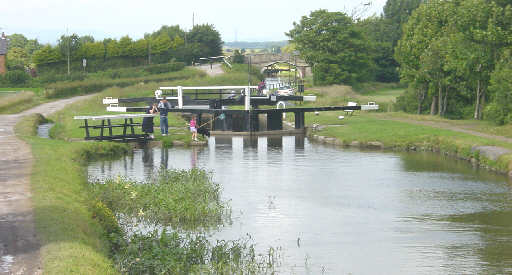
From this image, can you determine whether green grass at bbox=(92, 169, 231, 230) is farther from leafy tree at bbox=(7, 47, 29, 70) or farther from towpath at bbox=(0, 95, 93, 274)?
leafy tree at bbox=(7, 47, 29, 70)

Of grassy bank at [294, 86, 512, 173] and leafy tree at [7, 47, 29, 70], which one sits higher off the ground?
leafy tree at [7, 47, 29, 70]

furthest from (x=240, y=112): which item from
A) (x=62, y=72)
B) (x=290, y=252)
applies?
(x=62, y=72)

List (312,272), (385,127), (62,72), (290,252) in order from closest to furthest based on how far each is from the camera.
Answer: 1. (312,272)
2. (290,252)
3. (385,127)
4. (62,72)

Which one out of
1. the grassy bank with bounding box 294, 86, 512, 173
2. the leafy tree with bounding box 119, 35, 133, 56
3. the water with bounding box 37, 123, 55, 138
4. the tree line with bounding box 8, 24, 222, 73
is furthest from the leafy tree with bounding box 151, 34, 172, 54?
the water with bounding box 37, 123, 55, 138

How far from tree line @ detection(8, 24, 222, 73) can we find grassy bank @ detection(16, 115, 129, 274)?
71.8m

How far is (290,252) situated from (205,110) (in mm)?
31107

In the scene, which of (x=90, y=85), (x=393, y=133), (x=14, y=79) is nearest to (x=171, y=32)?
(x=14, y=79)

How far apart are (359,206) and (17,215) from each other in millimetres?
12581

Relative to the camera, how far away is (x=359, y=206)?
26453mm

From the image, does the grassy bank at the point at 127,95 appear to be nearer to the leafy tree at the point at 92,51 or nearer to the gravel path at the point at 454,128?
the gravel path at the point at 454,128

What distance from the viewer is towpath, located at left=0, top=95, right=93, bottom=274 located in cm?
1509

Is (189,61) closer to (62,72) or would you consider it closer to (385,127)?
(62,72)

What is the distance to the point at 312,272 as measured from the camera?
1833 centimetres

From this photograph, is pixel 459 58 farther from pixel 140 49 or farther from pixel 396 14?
pixel 396 14
